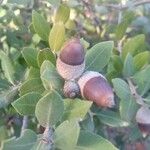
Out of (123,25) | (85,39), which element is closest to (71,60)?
(123,25)

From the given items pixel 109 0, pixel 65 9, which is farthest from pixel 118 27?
pixel 109 0

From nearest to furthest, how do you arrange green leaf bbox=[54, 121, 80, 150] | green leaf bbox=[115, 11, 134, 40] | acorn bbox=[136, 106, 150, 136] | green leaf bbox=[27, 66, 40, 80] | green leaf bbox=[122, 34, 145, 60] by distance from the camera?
1. green leaf bbox=[54, 121, 80, 150]
2. acorn bbox=[136, 106, 150, 136]
3. green leaf bbox=[27, 66, 40, 80]
4. green leaf bbox=[122, 34, 145, 60]
5. green leaf bbox=[115, 11, 134, 40]

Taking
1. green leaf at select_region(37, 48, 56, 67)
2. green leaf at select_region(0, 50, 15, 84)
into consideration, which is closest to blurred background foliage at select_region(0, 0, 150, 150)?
green leaf at select_region(0, 50, 15, 84)

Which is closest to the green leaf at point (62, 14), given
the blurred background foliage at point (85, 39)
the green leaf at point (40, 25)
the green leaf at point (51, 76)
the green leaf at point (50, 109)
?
the blurred background foliage at point (85, 39)

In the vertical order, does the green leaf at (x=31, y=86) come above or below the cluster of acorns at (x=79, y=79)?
below

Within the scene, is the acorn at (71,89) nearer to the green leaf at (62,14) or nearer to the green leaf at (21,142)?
the green leaf at (21,142)

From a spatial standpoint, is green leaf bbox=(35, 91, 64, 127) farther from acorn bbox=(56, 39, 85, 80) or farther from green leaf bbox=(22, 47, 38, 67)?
green leaf bbox=(22, 47, 38, 67)

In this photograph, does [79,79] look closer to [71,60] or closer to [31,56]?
[71,60]
